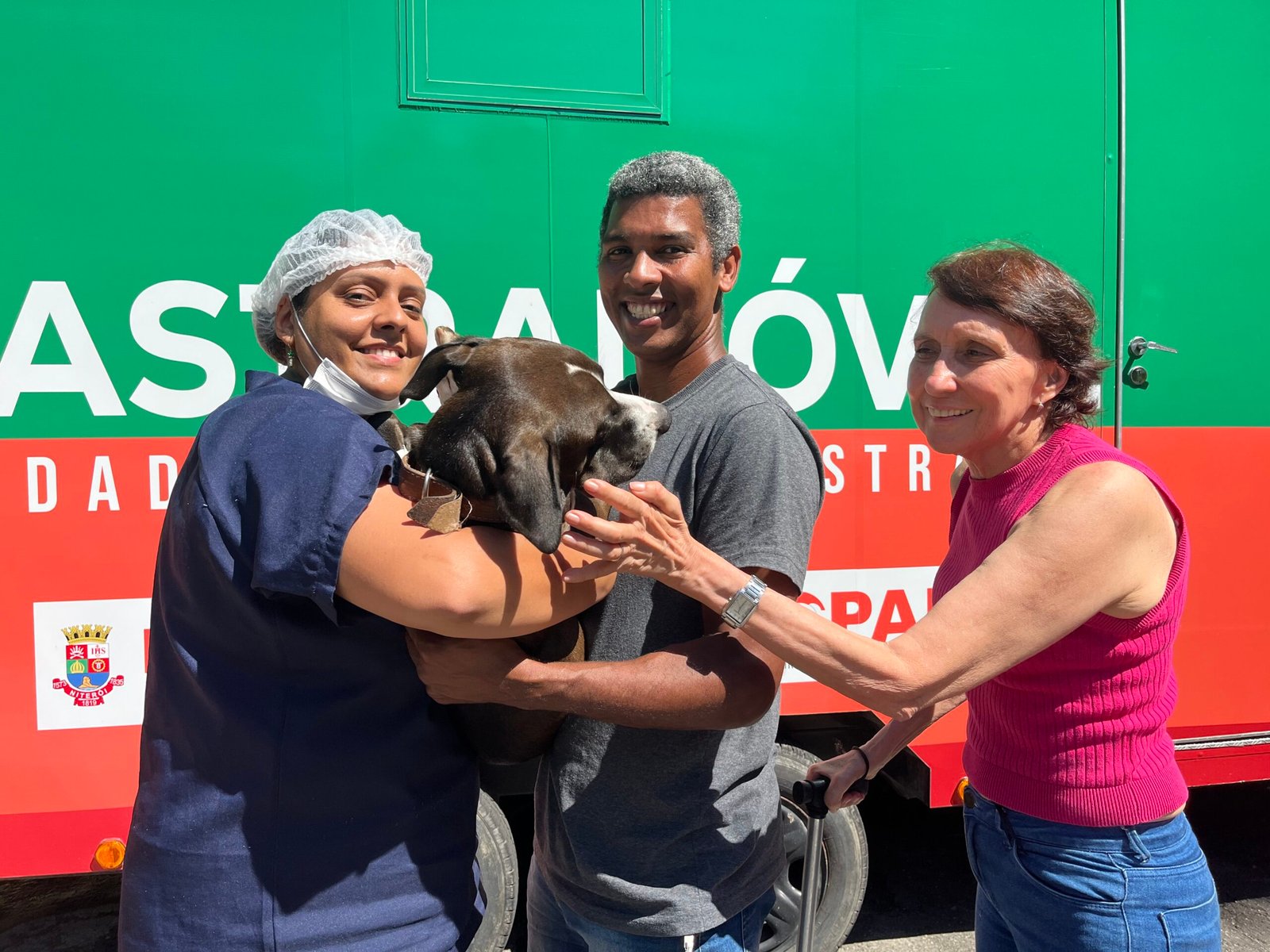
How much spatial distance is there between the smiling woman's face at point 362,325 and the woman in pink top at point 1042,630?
63 centimetres

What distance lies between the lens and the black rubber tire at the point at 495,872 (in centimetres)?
327

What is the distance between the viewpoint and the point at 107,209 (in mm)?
2896

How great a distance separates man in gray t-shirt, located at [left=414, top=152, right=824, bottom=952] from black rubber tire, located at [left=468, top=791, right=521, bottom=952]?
1421 millimetres

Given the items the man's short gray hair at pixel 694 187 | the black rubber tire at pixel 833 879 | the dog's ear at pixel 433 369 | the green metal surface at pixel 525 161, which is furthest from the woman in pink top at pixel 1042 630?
the black rubber tire at pixel 833 879

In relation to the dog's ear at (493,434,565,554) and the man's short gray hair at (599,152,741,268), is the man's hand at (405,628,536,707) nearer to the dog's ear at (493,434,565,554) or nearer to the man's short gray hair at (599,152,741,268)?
the dog's ear at (493,434,565,554)

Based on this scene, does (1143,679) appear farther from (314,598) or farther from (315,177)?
(315,177)

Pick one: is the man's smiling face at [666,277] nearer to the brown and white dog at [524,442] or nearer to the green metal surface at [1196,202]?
the brown and white dog at [524,442]

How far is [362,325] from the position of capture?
177cm

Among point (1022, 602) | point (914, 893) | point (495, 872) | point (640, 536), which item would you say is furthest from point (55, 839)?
point (914, 893)

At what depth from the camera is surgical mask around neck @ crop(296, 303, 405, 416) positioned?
172 cm

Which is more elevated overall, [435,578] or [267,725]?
[435,578]

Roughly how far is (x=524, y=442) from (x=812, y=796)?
111 centimetres

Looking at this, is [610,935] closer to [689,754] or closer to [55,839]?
[689,754]

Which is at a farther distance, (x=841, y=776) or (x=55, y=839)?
(x=55, y=839)
